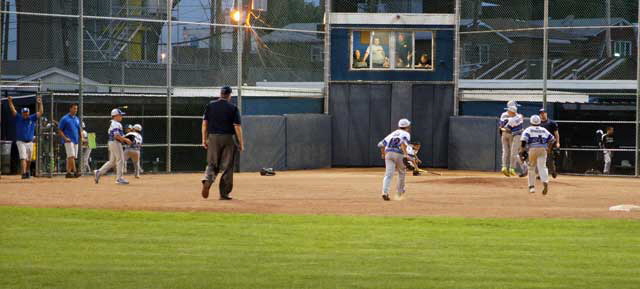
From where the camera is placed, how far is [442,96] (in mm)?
36875

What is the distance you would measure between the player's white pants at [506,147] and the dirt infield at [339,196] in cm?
148

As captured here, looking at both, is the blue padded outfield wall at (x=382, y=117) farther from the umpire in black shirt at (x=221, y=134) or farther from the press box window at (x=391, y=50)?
the umpire in black shirt at (x=221, y=134)

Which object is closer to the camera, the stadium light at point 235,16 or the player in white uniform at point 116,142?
the player in white uniform at point 116,142

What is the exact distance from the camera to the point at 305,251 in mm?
13188

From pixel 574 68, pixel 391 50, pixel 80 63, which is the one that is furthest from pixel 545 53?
pixel 80 63

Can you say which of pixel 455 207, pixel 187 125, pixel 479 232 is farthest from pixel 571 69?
pixel 479 232

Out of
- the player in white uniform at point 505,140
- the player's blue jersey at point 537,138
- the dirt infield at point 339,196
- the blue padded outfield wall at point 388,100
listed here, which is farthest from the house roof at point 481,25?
the player's blue jersey at point 537,138

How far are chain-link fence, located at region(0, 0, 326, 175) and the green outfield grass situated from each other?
11896 millimetres

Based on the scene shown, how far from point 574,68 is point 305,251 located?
869 inches

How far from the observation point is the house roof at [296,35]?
3466cm

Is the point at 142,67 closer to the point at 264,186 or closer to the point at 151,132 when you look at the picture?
the point at 151,132

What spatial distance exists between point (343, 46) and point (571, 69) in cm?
747

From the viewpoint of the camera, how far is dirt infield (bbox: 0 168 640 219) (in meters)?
19.5

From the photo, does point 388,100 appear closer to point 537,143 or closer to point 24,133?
point 24,133
